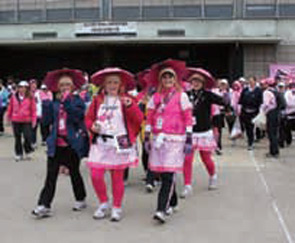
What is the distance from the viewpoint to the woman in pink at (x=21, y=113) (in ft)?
33.8

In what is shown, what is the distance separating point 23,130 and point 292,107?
654 cm

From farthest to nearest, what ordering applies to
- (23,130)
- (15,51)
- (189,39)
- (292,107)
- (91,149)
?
(15,51), (189,39), (292,107), (23,130), (91,149)

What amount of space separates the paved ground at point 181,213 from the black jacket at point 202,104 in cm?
99

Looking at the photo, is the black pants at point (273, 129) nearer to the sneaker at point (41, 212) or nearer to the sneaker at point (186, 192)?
the sneaker at point (186, 192)

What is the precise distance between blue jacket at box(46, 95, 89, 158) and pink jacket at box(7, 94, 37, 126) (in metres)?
4.25

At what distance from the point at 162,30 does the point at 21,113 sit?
574 inches

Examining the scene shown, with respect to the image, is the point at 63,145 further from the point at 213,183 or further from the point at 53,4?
the point at 53,4

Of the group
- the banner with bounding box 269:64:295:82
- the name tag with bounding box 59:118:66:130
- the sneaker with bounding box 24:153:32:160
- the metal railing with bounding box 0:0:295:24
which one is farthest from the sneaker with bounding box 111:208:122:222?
the metal railing with bounding box 0:0:295:24

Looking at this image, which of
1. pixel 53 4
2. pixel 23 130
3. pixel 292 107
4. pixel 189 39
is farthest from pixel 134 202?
A: pixel 53 4

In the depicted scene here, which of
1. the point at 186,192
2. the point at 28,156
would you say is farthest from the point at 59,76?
the point at 28,156

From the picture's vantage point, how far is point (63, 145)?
243 inches

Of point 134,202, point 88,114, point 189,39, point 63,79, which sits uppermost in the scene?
point 189,39

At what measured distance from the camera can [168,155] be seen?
233 inches

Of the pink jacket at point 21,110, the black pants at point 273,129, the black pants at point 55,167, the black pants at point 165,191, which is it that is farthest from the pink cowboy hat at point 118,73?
the black pants at point 273,129
